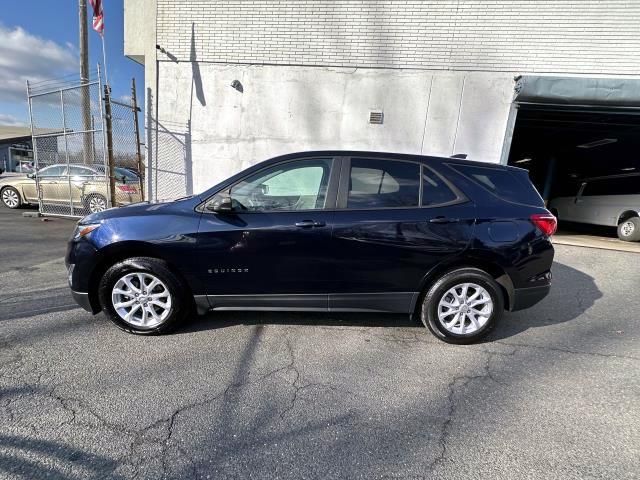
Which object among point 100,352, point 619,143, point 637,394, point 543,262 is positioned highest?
point 619,143

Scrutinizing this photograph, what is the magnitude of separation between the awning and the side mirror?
6962 mm

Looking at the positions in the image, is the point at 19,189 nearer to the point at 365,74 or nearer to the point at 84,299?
the point at 84,299

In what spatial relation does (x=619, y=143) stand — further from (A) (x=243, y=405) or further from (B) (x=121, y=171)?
(B) (x=121, y=171)

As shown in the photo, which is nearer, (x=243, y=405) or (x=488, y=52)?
(x=243, y=405)

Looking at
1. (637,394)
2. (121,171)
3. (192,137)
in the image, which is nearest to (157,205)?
(637,394)

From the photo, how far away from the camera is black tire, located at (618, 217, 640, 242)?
8.91 meters

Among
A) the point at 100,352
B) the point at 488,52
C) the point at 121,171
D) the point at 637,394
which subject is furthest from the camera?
the point at 121,171

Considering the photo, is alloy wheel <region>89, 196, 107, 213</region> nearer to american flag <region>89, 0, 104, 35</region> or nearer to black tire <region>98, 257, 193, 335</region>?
american flag <region>89, 0, 104, 35</region>

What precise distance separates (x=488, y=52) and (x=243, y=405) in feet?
26.5

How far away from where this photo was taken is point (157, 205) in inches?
128

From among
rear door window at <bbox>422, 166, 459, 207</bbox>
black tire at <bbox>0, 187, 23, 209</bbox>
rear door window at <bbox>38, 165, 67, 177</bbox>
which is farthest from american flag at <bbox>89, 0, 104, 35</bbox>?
rear door window at <bbox>422, 166, 459, 207</bbox>

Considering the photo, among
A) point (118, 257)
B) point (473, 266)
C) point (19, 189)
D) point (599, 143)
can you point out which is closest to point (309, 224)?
point (473, 266)

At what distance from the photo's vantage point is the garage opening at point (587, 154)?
7.62 meters

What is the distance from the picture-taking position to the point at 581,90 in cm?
681
